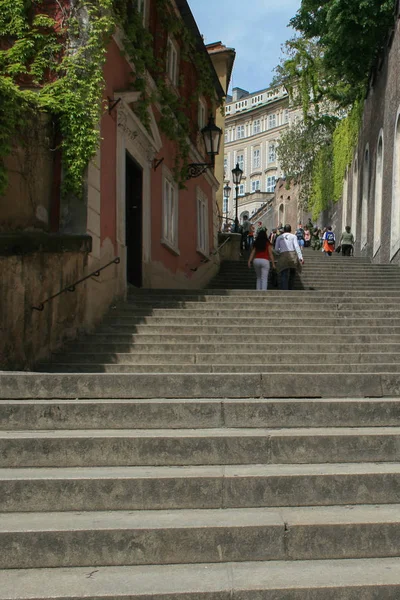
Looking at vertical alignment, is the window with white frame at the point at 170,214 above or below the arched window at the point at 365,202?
below

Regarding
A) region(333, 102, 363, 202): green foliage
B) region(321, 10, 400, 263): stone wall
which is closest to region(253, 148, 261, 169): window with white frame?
region(333, 102, 363, 202): green foliage

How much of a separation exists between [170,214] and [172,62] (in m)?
3.36

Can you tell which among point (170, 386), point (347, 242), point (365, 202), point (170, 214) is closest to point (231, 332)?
point (170, 386)

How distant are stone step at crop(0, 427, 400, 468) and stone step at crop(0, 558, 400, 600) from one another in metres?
1.00

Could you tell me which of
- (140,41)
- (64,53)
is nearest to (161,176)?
(140,41)

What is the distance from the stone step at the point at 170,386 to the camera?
6387 millimetres

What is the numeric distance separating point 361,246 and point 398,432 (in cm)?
2144

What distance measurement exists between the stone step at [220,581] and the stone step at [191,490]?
52 centimetres

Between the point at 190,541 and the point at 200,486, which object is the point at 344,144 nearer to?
the point at 200,486

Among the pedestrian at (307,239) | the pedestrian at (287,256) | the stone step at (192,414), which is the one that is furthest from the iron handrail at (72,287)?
the pedestrian at (307,239)

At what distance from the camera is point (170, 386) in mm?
6477

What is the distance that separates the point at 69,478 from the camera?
16.1ft

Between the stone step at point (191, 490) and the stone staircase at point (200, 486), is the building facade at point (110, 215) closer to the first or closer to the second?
the stone staircase at point (200, 486)

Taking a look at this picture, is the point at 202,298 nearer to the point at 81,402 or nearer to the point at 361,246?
the point at 81,402
